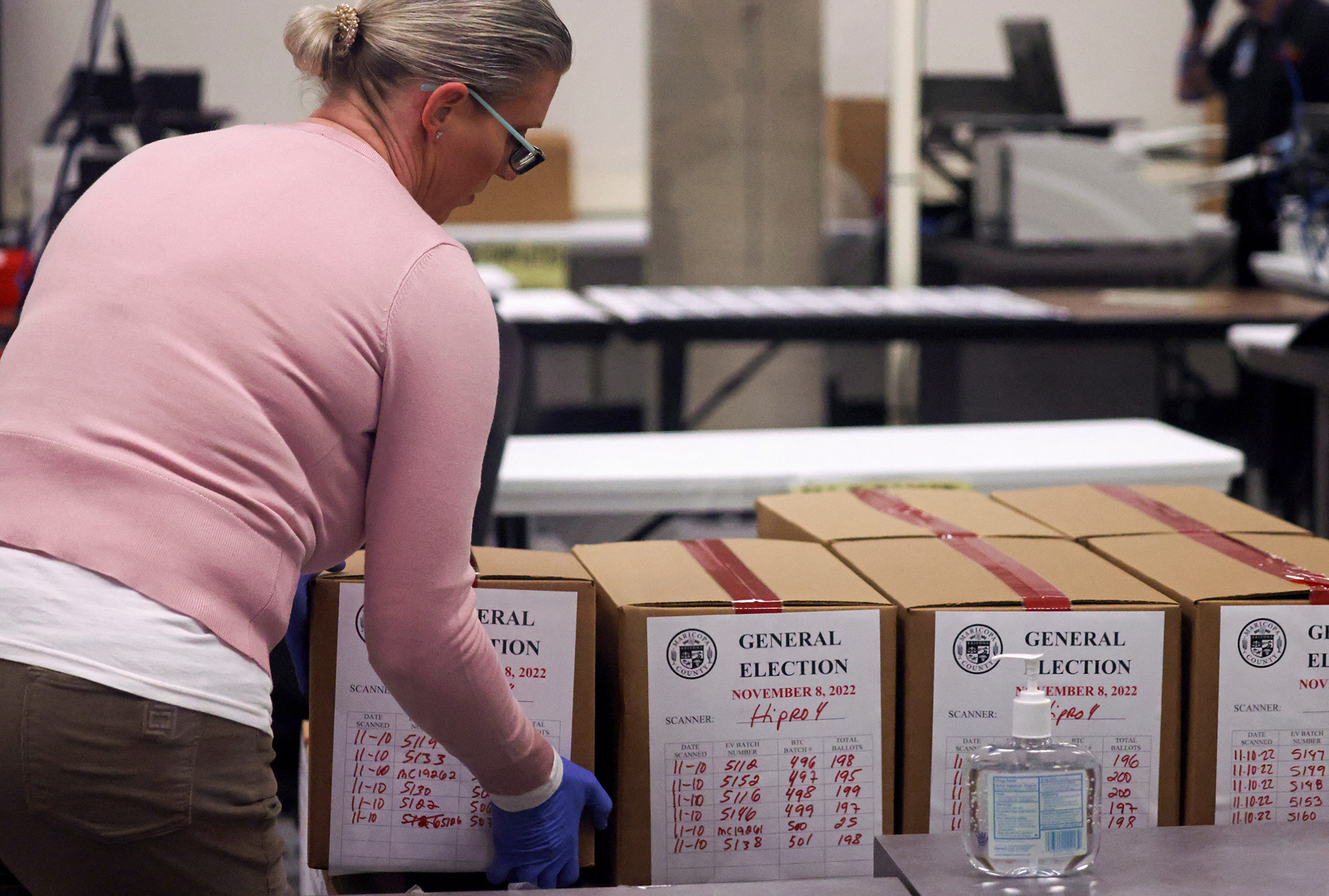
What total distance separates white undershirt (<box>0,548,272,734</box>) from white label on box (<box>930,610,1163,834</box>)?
64cm

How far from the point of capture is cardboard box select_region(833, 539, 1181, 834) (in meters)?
1.19

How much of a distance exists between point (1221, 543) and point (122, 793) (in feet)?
3.45

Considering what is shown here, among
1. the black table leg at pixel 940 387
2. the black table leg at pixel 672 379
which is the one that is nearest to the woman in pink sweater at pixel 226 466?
the black table leg at pixel 672 379

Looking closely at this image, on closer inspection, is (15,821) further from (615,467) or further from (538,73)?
(615,467)

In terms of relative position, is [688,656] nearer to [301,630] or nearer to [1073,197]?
[301,630]

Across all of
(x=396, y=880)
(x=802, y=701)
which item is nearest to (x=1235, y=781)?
(x=802, y=701)

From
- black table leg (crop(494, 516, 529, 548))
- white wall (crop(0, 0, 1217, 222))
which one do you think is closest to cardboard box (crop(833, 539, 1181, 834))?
black table leg (crop(494, 516, 529, 548))

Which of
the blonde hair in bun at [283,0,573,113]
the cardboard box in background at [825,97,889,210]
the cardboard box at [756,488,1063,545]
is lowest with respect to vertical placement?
the cardboard box at [756,488,1063,545]

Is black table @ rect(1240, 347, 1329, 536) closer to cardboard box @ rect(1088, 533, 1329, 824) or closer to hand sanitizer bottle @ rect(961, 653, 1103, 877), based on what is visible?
cardboard box @ rect(1088, 533, 1329, 824)

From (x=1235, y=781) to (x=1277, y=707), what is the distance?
0.25 feet

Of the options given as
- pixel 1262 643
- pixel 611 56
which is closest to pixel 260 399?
pixel 1262 643

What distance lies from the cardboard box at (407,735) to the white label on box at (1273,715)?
0.57 m

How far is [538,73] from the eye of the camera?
1094mm

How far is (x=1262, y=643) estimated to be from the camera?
1.19 m
